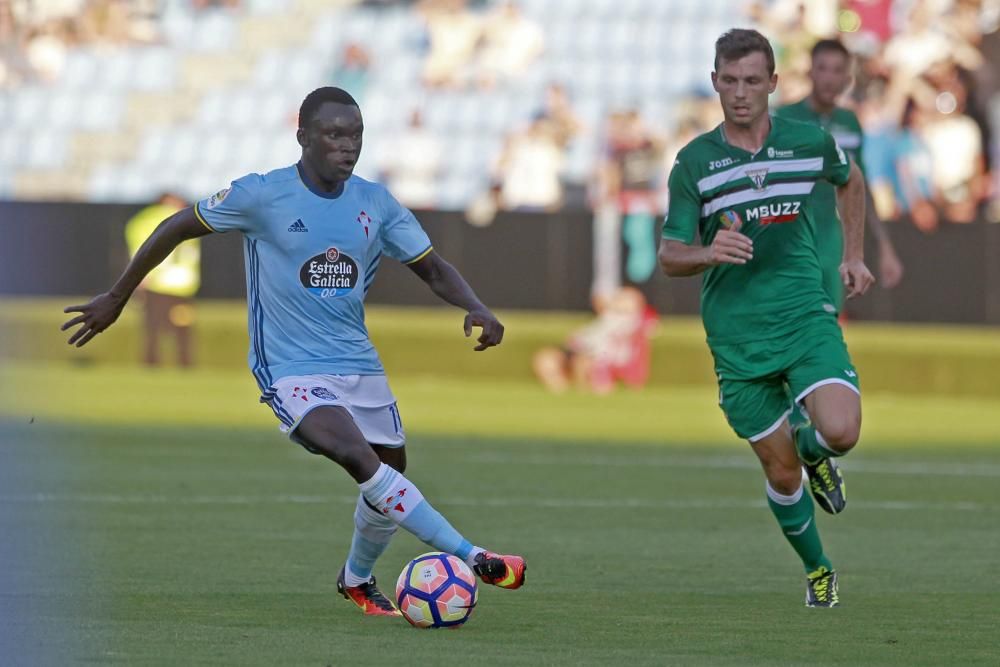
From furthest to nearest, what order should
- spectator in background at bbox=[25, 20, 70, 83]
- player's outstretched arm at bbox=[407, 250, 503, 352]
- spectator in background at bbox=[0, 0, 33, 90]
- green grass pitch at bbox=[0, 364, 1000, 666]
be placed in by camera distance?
spectator in background at bbox=[25, 20, 70, 83]
spectator in background at bbox=[0, 0, 33, 90]
player's outstretched arm at bbox=[407, 250, 503, 352]
green grass pitch at bbox=[0, 364, 1000, 666]

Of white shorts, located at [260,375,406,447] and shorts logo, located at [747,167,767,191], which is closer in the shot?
white shorts, located at [260,375,406,447]

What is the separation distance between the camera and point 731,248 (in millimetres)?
7078

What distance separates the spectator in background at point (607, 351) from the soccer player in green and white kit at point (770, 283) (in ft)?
41.7

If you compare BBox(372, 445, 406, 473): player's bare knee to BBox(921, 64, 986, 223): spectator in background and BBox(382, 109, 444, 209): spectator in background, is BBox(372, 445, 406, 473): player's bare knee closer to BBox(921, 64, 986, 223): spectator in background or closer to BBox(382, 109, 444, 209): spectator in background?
BBox(921, 64, 986, 223): spectator in background

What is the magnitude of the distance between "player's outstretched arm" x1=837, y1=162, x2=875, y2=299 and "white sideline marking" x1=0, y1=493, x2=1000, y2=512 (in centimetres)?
318

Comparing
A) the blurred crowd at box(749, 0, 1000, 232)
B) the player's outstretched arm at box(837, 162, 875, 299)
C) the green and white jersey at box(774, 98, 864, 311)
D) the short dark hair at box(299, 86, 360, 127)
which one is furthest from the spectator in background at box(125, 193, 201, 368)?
the short dark hair at box(299, 86, 360, 127)

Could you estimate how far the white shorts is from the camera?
6.98m

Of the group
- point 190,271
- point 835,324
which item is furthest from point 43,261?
point 835,324

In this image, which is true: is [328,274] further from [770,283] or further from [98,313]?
[770,283]

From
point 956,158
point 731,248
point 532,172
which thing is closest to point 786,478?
point 731,248

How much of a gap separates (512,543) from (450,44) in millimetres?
16409

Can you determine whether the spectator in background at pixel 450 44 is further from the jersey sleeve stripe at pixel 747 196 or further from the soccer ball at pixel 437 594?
the soccer ball at pixel 437 594

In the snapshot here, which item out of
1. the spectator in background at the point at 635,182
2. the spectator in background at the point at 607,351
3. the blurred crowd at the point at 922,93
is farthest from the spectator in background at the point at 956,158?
the spectator in background at the point at 607,351

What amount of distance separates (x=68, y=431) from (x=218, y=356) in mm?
7288
